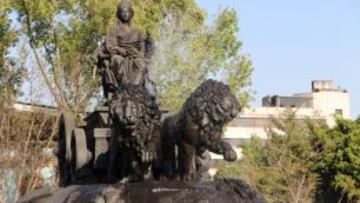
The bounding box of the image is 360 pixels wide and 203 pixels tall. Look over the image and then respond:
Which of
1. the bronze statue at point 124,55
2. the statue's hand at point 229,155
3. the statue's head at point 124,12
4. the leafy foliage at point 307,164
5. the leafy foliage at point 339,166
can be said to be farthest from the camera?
the leafy foliage at point 339,166

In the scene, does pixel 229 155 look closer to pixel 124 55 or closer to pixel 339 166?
pixel 124 55

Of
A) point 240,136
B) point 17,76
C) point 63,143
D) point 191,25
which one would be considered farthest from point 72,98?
point 240,136

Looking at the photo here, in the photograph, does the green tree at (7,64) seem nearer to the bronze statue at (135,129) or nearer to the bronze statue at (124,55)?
the bronze statue at (124,55)

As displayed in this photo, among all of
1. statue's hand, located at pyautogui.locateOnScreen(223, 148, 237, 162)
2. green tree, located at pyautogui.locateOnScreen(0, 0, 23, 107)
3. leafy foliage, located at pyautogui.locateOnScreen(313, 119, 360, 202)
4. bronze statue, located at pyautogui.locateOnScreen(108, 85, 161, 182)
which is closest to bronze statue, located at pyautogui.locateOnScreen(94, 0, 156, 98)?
bronze statue, located at pyautogui.locateOnScreen(108, 85, 161, 182)

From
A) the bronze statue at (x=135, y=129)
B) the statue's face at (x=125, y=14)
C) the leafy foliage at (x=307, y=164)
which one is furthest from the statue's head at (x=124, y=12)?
the leafy foliage at (x=307, y=164)

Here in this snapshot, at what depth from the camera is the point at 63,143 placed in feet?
46.9

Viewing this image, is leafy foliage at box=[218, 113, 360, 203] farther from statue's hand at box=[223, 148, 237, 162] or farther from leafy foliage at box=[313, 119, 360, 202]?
statue's hand at box=[223, 148, 237, 162]

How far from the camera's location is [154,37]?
3647 cm

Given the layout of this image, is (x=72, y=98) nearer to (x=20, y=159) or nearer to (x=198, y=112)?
(x=20, y=159)

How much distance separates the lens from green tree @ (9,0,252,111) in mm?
36406

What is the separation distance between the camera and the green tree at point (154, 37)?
1433 inches

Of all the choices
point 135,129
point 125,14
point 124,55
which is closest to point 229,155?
point 135,129

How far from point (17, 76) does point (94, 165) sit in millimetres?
24090

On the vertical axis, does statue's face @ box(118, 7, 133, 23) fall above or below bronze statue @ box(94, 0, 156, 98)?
above
